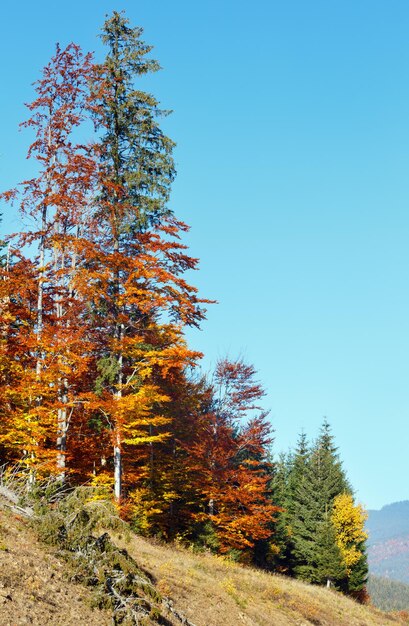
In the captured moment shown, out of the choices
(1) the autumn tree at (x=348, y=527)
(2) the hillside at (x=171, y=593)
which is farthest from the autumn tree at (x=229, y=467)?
(1) the autumn tree at (x=348, y=527)

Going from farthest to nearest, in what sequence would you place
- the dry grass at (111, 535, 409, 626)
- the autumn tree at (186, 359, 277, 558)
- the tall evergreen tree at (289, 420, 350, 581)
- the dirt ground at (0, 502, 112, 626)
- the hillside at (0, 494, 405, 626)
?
1. the tall evergreen tree at (289, 420, 350, 581)
2. the autumn tree at (186, 359, 277, 558)
3. the dry grass at (111, 535, 409, 626)
4. the hillside at (0, 494, 405, 626)
5. the dirt ground at (0, 502, 112, 626)

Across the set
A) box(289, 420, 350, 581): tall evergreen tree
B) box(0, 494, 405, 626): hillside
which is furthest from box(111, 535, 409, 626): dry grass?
box(289, 420, 350, 581): tall evergreen tree

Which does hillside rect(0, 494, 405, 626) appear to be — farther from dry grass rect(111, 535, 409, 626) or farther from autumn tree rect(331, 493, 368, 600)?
autumn tree rect(331, 493, 368, 600)

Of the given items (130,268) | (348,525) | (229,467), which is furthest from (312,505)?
(130,268)

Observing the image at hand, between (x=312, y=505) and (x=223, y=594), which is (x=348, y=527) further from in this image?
(x=223, y=594)

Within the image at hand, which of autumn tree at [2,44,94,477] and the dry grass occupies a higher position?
autumn tree at [2,44,94,477]

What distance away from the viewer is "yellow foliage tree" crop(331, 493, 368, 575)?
1823 inches

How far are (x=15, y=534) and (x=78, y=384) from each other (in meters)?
11.6

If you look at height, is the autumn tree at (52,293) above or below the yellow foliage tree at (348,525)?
above

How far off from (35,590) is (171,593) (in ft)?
19.3

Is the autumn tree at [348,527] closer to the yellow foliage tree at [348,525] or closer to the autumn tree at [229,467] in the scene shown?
the yellow foliage tree at [348,525]

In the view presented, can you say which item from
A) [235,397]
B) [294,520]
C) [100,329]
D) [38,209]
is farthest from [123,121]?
[294,520]

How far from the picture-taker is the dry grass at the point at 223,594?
16812 mm

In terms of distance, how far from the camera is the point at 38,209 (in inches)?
942
